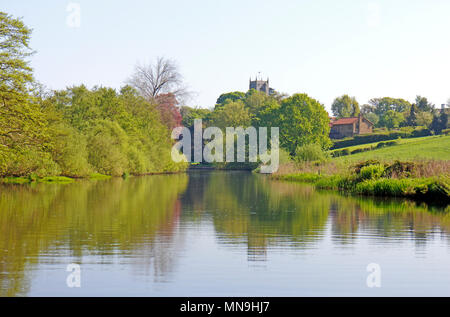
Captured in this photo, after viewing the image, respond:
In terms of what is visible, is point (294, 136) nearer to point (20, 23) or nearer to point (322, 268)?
point (20, 23)

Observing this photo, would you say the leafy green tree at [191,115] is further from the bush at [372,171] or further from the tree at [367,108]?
the bush at [372,171]

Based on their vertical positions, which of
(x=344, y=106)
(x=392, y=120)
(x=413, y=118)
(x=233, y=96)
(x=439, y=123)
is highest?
(x=233, y=96)

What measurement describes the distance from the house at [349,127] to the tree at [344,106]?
2541cm

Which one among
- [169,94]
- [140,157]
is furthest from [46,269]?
[169,94]

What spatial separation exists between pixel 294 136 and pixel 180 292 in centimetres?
7567

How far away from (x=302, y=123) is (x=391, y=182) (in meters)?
53.9

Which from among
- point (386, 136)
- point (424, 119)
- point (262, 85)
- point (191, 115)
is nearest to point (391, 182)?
point (386, 136)

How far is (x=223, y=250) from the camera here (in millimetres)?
12719

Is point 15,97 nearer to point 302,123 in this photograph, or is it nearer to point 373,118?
point 302,123

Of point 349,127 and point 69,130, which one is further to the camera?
point 349,127

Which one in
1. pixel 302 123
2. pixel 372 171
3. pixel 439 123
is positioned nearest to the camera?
pixel 372 171

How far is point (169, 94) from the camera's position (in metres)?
76.9

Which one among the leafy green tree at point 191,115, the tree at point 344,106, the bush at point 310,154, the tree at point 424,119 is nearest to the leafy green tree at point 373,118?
the tree at point 344,106

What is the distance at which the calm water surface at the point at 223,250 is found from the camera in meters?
9.09
